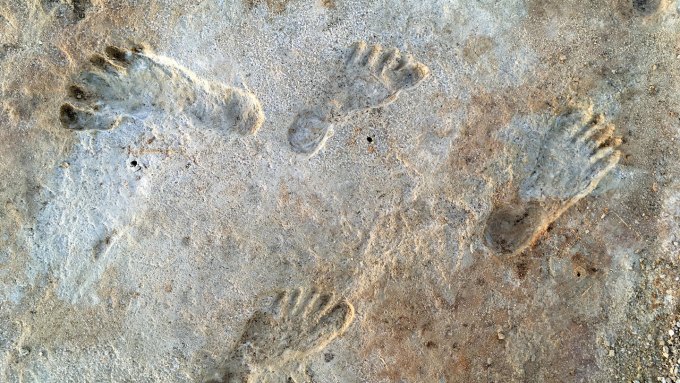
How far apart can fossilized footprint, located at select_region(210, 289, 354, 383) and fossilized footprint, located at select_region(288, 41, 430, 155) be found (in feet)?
3.13

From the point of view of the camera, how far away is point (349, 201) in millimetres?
3336

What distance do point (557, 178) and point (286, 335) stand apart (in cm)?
195

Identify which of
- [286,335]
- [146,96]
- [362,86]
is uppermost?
[362,86]

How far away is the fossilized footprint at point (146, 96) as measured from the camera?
325 centimetres

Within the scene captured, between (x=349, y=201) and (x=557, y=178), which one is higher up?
(x=557, y=178)

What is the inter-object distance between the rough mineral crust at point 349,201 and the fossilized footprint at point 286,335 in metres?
0.01

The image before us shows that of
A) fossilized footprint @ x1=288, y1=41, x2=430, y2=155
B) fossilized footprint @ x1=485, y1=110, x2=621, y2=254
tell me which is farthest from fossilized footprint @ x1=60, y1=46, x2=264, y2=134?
fossilized footprint @ x1=485, y1=110, x2=621, y2=254

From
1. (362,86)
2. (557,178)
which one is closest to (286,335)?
(362,86)

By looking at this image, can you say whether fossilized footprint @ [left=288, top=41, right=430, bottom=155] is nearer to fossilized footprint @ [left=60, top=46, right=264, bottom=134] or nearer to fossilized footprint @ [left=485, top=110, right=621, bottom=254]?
fossilized footprint @ [left=60, top=46, right=264, bottom=134]

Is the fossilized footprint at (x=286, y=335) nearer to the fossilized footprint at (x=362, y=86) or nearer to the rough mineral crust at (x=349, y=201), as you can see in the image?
the rough mineral crust at (x=349, y=201)

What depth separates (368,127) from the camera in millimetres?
3320

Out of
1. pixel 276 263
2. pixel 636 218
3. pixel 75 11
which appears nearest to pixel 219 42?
pixel 75 11

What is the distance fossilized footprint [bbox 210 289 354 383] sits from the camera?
3.30m

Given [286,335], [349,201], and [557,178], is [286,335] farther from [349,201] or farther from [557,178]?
[557,178]
